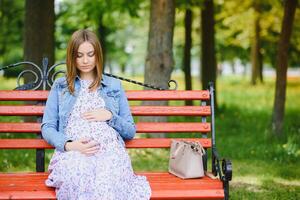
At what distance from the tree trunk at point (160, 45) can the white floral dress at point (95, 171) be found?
3846mm

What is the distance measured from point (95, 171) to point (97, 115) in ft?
1.75

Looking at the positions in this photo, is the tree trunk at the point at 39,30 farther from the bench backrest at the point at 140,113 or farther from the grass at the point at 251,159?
the bench backrest at the point at 140,113

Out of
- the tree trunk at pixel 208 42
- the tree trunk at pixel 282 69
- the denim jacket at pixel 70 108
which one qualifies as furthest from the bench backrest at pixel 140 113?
the tree trunk at pixel 208 42

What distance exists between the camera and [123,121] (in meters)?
4.56

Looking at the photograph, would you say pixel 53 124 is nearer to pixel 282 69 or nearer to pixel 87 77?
pixel 87 77

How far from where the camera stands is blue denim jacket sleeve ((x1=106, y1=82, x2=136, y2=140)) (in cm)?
453

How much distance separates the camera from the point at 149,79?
8320mm

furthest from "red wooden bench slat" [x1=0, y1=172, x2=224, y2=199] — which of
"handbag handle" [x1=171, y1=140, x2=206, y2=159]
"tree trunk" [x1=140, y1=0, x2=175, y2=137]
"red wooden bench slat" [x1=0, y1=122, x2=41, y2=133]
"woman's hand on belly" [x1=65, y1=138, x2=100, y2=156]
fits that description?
"tree trunk" [x1=140, y1=0, x2=175, y2=137]

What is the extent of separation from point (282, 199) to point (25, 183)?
2.77 metres

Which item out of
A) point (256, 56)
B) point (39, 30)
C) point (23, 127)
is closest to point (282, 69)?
point (39, 30)

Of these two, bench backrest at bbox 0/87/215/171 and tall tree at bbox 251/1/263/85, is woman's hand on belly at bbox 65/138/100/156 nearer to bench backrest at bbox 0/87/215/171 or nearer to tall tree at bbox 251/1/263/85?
bench backrest at bbox 0/87/215/171

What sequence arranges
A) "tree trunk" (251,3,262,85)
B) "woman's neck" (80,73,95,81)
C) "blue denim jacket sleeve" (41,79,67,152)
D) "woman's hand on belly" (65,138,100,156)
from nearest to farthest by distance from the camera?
"woman's hand on belly" (65,138,100,156)
"blue denim jacket sleeve" (41,79,67,152)
"woman's neck" (80,73,95,81)
"tree trunk" (251,3,262,85)

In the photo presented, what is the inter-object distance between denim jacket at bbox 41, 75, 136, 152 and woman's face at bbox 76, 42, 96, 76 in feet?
0.59

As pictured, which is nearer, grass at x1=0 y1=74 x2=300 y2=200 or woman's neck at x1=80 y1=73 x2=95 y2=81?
woman's neck at x1=80 y1=73 x2=95 y2=81
